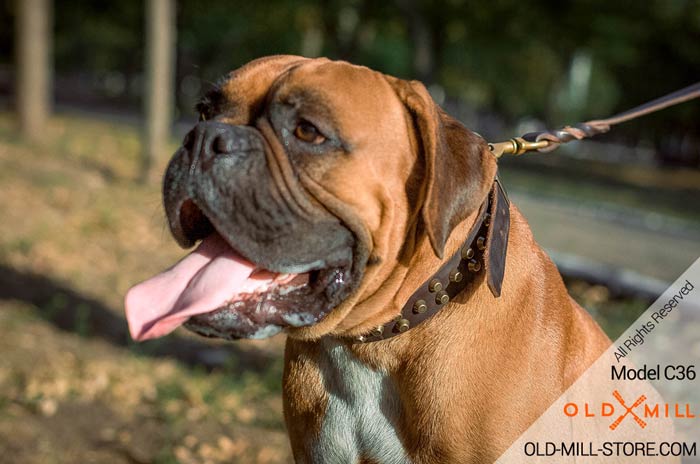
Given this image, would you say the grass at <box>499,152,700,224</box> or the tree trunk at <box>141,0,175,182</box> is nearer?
the tree trunk at <box>141,0,175,182</box>

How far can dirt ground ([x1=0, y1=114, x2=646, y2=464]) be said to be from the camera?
4.29 metres

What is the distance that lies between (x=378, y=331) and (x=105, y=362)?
10.1 ft

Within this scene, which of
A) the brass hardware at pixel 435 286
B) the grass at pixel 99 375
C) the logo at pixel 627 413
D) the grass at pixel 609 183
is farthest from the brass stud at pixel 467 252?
the grass at pixel 609 183

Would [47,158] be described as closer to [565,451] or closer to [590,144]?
[565,451]

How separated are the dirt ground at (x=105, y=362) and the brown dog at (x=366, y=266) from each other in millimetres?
903

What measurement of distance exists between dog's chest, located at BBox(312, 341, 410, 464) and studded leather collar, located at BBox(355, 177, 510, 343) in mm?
141

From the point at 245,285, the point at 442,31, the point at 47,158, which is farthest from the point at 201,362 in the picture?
the point at 442,31

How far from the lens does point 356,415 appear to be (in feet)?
8.87

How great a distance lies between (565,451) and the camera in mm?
2637

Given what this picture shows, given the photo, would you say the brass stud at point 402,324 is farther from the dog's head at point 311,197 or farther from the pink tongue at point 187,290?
the pink tongue at point 187,290

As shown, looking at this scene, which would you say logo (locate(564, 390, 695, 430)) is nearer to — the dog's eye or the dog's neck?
the dog's neck

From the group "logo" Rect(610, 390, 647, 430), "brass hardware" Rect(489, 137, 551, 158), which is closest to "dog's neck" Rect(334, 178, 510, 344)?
"brass hardware" Rect(489, 137, 551, 158)

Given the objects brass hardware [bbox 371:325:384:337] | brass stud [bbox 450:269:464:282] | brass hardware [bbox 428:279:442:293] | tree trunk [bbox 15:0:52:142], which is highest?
brass stud [bbox 450:269:464:282]

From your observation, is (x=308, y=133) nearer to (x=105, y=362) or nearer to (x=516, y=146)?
(x=516, y=146)
